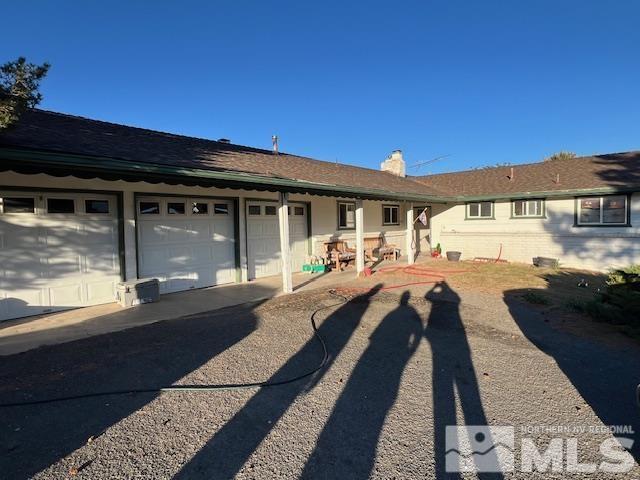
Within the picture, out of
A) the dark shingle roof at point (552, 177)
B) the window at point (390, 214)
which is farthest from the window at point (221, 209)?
the dark shingle roof at point (552, 177)

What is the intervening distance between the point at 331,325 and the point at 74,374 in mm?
3612

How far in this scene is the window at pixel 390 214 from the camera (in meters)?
16.3

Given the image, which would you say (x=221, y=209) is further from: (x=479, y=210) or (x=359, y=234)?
(x=479, y=210)

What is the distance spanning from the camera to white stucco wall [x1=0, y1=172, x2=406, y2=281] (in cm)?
679

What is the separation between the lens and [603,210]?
1291 cm

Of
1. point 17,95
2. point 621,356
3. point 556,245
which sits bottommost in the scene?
point 621,356

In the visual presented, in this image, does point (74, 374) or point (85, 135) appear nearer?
point (74, 374)

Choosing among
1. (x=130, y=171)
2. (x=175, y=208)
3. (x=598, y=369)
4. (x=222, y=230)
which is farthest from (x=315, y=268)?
(x=598, y=369)

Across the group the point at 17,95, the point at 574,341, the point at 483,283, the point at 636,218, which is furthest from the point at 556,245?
the point at 17,95

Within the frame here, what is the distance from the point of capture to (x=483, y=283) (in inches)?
401

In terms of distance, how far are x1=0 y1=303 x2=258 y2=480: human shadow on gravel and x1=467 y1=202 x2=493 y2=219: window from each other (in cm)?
1312

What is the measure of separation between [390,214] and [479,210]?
Result: 3.93m

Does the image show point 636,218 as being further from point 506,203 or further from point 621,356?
point 621,356

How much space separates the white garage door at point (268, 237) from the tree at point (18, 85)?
5946 mm
